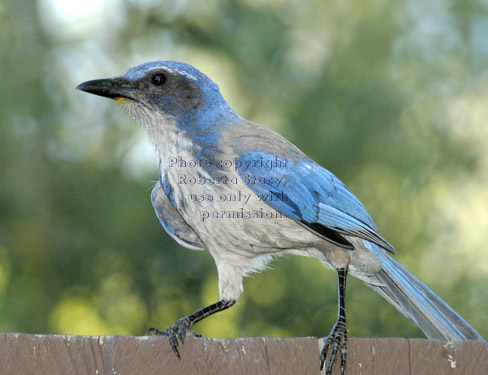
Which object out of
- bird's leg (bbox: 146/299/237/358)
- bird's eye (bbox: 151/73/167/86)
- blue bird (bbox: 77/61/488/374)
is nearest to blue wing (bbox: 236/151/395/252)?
blue bird (bbox: 77/61/488/374)

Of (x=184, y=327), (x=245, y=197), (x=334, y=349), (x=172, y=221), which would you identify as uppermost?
(x=172, y=221)

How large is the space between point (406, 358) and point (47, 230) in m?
4.66

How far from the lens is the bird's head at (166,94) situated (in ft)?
15.1

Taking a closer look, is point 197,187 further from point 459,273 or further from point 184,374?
point 459,273

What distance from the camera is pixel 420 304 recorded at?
4.05 metres

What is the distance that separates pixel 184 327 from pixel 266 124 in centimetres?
357

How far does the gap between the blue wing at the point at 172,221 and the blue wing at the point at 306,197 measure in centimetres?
77

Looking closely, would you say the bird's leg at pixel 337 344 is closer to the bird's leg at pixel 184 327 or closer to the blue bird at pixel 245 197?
the blue bird at pixel 245 197

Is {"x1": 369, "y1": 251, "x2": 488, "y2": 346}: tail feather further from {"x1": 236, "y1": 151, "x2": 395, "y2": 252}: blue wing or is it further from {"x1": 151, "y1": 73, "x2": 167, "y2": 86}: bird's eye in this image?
{"x1": 151, "y1": 73, "x2": 167, "y2": 86}: bird's eye

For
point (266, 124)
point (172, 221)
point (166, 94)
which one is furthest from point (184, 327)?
point (266, 124)

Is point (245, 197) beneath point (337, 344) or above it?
above

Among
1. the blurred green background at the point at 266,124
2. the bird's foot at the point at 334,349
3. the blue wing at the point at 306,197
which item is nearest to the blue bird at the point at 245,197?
the blue wing at the point at 306,197

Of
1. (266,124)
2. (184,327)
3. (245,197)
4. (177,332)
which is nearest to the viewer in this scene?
(177,332)

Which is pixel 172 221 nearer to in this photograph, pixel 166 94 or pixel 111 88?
pixel 166 94
